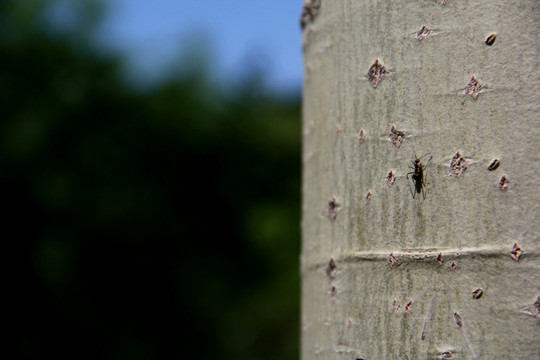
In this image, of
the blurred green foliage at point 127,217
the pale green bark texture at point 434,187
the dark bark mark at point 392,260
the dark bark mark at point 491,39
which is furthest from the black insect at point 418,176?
the blurred green foliage at point 127,217

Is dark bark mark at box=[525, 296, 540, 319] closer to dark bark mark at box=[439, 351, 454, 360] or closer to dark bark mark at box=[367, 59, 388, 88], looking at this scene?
dark bark mark at box=[439, 351, 454, 360]

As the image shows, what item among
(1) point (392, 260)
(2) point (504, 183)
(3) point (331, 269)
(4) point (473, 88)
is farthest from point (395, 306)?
(4) point (473, 88)

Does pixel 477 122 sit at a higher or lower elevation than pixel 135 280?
higher

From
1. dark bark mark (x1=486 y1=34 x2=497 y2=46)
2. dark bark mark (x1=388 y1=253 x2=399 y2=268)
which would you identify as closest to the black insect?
dark bark mark (x1=388 y1=253 x2=399 y2=268)

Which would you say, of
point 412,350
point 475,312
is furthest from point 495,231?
point 412,350

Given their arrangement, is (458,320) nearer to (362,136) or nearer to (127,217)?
(362,136)

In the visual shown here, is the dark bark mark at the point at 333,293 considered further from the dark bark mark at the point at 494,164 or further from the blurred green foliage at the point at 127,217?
the blurred green foliage at the point at 127,217

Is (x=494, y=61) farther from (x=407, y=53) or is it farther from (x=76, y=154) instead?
(x=76, y=154)
